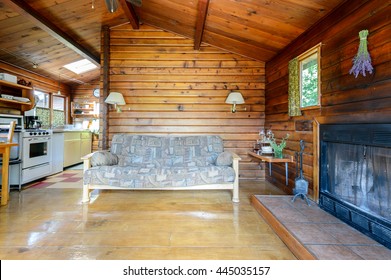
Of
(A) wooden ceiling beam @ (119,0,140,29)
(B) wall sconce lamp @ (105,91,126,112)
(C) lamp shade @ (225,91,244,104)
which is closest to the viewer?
(A) wooden ceiling beam @ (119,0,140,29)

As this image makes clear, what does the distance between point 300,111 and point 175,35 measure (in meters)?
2.70

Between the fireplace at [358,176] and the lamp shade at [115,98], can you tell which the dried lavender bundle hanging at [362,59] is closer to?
the fireplace at [358,176]

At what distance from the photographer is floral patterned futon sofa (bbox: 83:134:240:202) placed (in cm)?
283

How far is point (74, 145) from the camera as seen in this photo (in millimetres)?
5578

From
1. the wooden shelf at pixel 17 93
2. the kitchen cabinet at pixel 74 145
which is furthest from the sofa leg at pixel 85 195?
the kitchen cabinet at pixel 74 145

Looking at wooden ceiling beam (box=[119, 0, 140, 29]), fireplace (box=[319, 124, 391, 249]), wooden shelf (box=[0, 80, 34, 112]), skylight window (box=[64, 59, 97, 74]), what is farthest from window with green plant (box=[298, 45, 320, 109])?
skylight window (box=[64, 59, 97, 74])

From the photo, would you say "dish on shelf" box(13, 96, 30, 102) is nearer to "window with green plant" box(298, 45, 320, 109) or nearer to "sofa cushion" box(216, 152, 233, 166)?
"sofa cushion" box(216, 152, 233, 166)

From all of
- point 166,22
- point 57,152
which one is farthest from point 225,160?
point 57,152

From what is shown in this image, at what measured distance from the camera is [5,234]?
1958mm

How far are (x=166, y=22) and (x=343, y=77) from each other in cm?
Result: 296

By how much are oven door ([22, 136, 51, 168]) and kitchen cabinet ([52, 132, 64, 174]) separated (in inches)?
10.8

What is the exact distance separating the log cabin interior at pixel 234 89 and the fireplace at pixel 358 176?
0.01 meters
